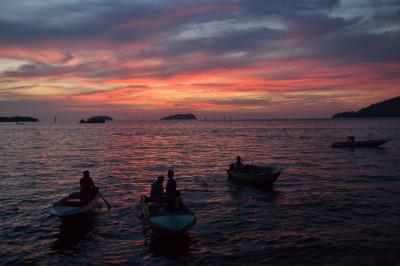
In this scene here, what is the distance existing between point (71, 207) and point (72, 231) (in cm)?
135

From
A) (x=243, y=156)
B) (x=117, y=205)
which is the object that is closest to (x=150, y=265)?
(x=117, y=205)

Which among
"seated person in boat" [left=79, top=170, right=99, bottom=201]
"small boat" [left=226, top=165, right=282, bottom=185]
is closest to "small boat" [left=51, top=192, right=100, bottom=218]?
"seated person in boat" [left=79, top=170, right=99, bottom=201]

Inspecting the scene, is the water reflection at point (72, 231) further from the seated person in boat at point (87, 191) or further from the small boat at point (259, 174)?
the small boat at point (259, 174)

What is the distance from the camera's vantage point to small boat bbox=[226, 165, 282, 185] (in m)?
29.3

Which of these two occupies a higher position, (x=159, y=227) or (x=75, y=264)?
(x=159, y=227)

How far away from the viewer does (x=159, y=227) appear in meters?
16.1

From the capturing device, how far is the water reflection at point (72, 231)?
16722 millimetres

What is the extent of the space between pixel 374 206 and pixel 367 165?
2252 cm

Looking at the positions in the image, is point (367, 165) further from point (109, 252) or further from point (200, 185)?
point (109, 252)

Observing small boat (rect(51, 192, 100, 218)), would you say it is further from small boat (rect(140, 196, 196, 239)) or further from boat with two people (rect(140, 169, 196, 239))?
small boat (rect(140, 196, 196, 239))

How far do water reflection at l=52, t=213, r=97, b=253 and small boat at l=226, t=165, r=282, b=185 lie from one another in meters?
14.4

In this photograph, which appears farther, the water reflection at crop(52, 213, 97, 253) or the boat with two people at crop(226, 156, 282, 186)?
the boat with two people at crop(226, 156, 282, 186)

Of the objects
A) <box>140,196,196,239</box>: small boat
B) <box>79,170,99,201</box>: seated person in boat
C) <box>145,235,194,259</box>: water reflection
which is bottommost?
<box>145,235,194,259</box>: water reflection

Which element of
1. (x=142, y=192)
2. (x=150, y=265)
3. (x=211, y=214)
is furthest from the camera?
(x=142, y=192)
